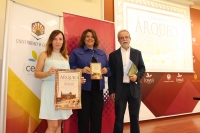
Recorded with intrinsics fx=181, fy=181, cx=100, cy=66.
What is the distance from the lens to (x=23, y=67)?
7.04 ft

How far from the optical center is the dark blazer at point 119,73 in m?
2.23

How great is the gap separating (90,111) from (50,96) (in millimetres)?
517

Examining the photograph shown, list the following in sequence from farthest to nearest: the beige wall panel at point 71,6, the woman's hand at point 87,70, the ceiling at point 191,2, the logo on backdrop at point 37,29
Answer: the ceiling at point 191,2, the beige wall panel at point 71,6, the logo on backdrop at point 37,29, the woman's hand at point 87,70

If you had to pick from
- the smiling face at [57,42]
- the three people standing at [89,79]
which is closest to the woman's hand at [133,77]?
the three people standing at [89,79]

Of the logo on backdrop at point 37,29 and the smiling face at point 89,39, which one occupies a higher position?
the logo on backdrop at point 37,29

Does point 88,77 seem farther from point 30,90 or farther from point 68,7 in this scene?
point 68,7

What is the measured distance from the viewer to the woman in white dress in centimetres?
181

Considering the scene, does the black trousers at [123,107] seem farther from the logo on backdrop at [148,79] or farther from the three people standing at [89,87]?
the logo on backdrop at [148,79]

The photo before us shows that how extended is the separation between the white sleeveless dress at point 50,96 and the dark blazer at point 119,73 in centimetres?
67

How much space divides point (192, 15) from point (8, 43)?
464 cm

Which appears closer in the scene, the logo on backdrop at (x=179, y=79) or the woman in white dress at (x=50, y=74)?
the woman in white dress at (x=50, y=74)

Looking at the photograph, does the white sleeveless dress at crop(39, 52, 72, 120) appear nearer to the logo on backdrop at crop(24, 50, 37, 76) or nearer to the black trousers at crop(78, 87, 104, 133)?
the black trousers at crop(78, 87, 104, 133)

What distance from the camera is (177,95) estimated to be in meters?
4.44

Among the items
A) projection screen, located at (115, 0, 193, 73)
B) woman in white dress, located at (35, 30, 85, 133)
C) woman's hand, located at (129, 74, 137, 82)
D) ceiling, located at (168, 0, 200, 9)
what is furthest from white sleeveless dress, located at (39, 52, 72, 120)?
ceiling, located at (168, 0, 200, 9)
